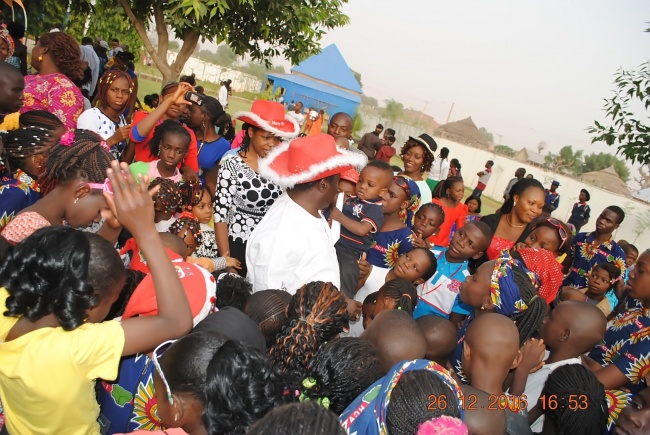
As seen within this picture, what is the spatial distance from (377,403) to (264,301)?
2.94ft

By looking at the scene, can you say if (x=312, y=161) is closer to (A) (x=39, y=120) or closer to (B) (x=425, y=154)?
(A) (x=39, y=120)

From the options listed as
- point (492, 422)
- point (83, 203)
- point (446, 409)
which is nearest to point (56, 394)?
point (83, 203)

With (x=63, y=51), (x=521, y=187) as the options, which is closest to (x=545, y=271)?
(x=521, y=187)

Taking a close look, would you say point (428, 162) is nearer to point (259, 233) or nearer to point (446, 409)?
point (259, 233)

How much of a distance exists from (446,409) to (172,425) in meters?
0.94

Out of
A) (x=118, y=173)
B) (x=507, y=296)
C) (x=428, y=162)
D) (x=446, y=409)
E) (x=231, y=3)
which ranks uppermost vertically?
(x=231, y=3)

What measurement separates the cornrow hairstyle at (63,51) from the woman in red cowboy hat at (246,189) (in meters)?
1.91

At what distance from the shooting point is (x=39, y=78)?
3.73 m

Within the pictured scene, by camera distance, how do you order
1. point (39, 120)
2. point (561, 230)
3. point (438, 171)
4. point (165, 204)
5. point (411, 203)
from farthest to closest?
point (438, 171), point (411, 203), point (561, 230), point (165, 204), point (39, 120)

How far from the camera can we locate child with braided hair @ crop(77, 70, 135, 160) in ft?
12.6

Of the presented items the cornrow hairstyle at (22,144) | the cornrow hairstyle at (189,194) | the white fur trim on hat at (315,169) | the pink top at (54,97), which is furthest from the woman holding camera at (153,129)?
the white fur trim on hat at (315,169)

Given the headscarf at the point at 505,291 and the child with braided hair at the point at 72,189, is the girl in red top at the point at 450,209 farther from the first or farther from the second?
the child with braided hair at the point at 72,189

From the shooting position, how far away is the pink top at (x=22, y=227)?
2078 millimetres

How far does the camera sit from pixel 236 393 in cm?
138
